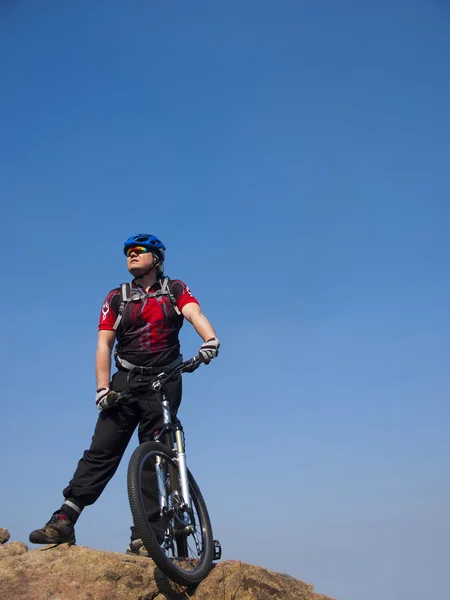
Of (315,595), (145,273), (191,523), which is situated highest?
(145,273)

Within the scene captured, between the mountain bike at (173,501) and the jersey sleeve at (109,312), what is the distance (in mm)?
952

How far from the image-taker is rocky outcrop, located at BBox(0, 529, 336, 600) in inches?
220

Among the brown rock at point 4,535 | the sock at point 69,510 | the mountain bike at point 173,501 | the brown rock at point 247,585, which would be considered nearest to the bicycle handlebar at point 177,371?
the mountain bike at point 173,501

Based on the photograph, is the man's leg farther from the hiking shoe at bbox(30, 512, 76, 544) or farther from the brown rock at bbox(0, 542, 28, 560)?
the brown rock at bbox(0, 542, 28, 560)

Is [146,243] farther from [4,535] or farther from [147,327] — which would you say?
[4,535]

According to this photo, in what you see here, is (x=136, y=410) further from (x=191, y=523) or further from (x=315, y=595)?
(x=315, y=595)

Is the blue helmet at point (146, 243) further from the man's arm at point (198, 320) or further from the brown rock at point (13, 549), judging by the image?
the brown rock at point (13, 549)

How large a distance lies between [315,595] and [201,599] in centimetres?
121

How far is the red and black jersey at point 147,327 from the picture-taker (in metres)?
6.87

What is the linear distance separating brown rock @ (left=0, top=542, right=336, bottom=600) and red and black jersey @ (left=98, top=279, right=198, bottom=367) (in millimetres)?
2046

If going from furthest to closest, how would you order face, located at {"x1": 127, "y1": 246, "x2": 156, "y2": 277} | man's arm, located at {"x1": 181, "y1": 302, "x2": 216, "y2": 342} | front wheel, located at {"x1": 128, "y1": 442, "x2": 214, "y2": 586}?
face, located at {"x1": 127, "y1": 246, "x2": 156, "y2": 277} → man's arm, located at {"x1": 181, "y1": 302, "x2": 216, "y2": 342} → front wheel, located at {"x1": 128, "y1": 442, "x2": 214, "y2": 586}

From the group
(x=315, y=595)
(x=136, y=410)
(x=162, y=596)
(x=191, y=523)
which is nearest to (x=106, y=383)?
(x=136, y=410)

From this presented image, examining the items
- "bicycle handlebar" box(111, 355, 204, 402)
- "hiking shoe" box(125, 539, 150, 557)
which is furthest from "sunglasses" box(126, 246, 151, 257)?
"hiking shoe" box(125, 539, 150, 557)

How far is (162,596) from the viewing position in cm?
577
